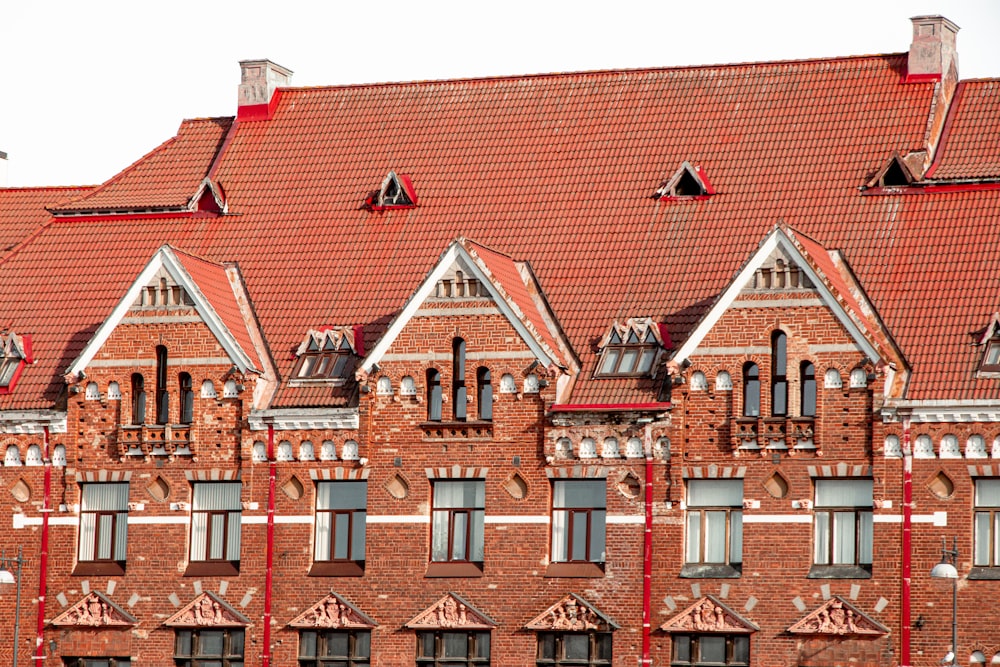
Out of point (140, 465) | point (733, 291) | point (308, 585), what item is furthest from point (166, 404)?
point (733, 291)

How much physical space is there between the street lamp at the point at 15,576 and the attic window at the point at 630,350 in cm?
1421

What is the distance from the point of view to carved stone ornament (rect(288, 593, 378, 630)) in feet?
174

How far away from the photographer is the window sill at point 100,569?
55094 millimetres

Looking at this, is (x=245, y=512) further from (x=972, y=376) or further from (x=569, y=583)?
(x=972, y=376)

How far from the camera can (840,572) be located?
50.1 meters

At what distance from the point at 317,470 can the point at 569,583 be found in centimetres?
676

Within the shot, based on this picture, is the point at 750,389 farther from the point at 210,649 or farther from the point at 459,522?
the point at 210,649

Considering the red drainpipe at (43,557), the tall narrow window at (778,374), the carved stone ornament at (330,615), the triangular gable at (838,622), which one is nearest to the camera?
the triangular gable at (838,622)

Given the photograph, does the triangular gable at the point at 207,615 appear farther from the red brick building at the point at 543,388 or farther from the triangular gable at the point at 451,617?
the triangular gable at the point at 451,617

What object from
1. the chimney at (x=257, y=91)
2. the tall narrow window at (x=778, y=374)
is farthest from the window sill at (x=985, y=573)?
the chimney at (x=257, y=91)

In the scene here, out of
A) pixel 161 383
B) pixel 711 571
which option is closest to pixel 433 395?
pixel 161 383

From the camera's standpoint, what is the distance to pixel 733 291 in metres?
51.4

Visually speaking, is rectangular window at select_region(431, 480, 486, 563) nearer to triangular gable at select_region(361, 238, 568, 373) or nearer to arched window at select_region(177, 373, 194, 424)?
triangular gable at select_region(361, 238, 568, 373)

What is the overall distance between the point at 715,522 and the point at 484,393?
20.4ft
